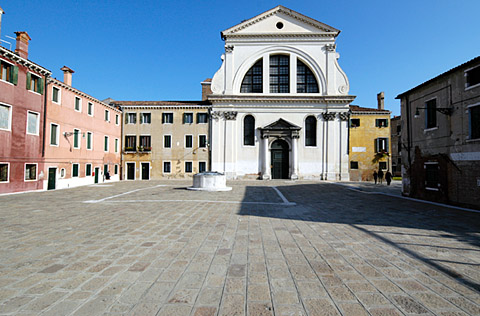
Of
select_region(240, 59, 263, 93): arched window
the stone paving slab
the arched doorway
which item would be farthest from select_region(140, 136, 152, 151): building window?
the stone paving slab

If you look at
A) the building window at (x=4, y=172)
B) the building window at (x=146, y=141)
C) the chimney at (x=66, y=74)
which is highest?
the chimney at (x=66, y=74)

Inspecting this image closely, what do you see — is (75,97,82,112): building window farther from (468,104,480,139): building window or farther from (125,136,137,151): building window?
(468,104,480,139): building window

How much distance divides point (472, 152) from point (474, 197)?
6.35ft

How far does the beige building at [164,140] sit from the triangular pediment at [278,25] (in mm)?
10606

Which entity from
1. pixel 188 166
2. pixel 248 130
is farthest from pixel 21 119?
pixel 248 130

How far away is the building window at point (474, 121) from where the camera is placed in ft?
35.1

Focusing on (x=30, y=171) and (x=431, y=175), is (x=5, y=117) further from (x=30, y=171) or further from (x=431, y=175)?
(x=431, y=175)

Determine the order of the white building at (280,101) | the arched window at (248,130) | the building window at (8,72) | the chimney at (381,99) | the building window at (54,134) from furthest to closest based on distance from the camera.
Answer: the chimney at (381,99), the arched window at (248,130), the white building at (280,101), the building window at (54,134), the building window at (8,72)

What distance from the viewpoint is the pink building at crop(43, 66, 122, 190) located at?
1892 cm

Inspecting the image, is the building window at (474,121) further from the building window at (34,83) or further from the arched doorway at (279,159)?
the building window at (34,83)

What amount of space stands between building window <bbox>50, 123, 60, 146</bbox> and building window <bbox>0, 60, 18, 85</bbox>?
13.1 feet

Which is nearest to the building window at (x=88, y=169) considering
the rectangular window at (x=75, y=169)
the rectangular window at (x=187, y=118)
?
the rectangular window at (x=75, y=169)

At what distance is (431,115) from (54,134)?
25131 mm

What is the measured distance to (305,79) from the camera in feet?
100
